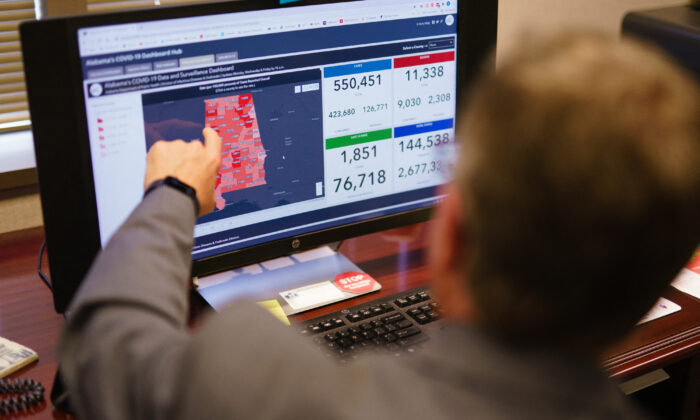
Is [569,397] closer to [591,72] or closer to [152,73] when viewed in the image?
[591,72]

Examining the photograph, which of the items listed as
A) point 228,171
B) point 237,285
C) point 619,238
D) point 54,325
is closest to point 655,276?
point 619,238

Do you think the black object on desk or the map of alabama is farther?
the black object on desk

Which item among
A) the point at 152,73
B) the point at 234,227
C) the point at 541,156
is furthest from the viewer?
the point at 234,227

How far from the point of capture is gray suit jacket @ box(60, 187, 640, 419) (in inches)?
21.9

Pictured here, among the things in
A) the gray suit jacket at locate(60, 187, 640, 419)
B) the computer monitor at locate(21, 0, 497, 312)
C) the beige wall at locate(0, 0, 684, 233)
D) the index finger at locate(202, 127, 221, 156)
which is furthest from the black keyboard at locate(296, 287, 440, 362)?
the beige wall at locate(0, 0, 684, 233)

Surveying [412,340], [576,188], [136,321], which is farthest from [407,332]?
[576,188]

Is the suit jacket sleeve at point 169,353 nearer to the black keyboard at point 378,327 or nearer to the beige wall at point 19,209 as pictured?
the black keyboard at point 378,327

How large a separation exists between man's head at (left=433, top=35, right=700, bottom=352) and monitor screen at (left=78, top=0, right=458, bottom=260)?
1.50ft

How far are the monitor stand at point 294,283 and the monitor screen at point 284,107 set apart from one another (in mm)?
84

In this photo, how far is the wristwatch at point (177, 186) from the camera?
85cm

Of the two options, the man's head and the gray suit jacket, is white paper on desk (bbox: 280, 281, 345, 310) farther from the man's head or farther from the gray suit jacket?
the man's head

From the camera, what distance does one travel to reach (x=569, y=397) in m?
0.56

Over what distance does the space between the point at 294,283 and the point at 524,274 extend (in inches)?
27.7

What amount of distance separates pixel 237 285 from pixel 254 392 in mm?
651
